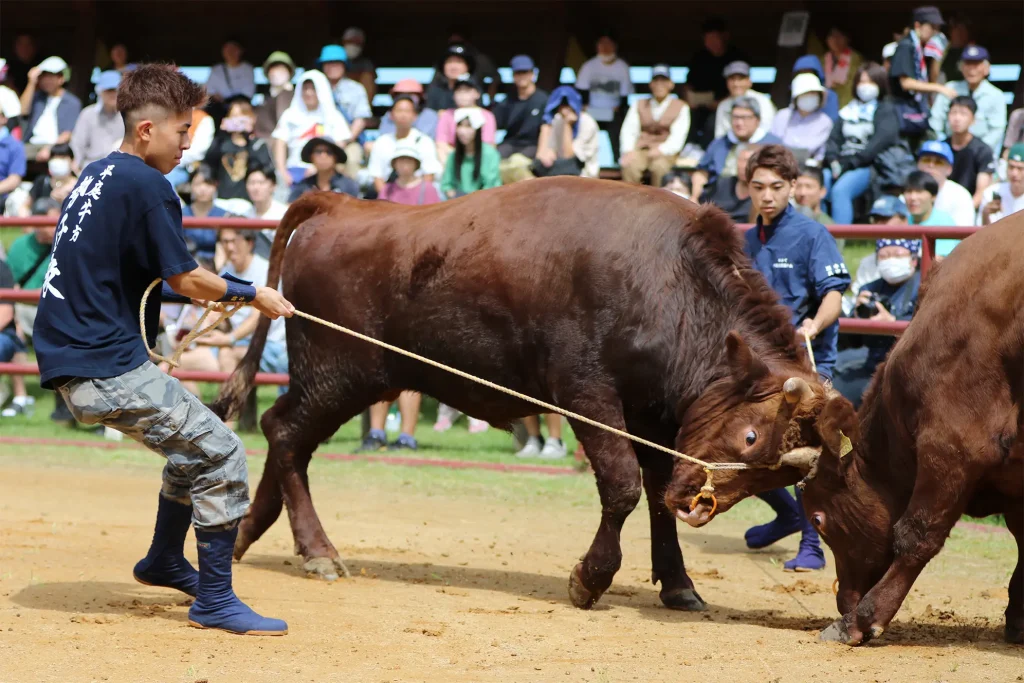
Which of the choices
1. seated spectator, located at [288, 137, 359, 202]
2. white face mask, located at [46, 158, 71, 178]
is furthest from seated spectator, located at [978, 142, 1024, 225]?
white face mask, located at [46, 158, 71, 178]

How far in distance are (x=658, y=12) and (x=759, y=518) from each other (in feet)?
25.3

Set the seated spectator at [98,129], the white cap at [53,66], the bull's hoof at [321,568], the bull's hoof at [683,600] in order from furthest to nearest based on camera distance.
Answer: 1. the white cap at [53,66]
2. the seated spectator at [98,129]
3. the bull's hoof at [321,568]
4. the bull's hoof at [683,600]

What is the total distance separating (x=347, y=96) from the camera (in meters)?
13.7

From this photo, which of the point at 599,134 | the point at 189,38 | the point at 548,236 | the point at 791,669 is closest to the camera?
the point at 791,669

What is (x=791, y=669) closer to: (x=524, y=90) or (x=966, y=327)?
(x=966, y=327)

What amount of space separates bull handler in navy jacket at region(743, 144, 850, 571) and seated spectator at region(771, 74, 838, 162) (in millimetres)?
5125

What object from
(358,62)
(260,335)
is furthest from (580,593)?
(358,62)

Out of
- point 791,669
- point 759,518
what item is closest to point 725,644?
point 791,669

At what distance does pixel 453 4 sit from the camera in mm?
15039

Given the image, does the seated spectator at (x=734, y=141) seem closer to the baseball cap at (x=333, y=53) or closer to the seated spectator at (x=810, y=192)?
the seated spectator at (x=810, y=192)

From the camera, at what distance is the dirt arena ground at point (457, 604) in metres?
4.42

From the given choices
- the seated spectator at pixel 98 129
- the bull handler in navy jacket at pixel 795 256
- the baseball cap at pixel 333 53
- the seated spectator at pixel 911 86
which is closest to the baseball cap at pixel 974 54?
the seated spectator at pixel 911 86

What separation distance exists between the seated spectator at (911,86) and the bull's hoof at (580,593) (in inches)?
270

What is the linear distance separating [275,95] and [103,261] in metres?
10.1
